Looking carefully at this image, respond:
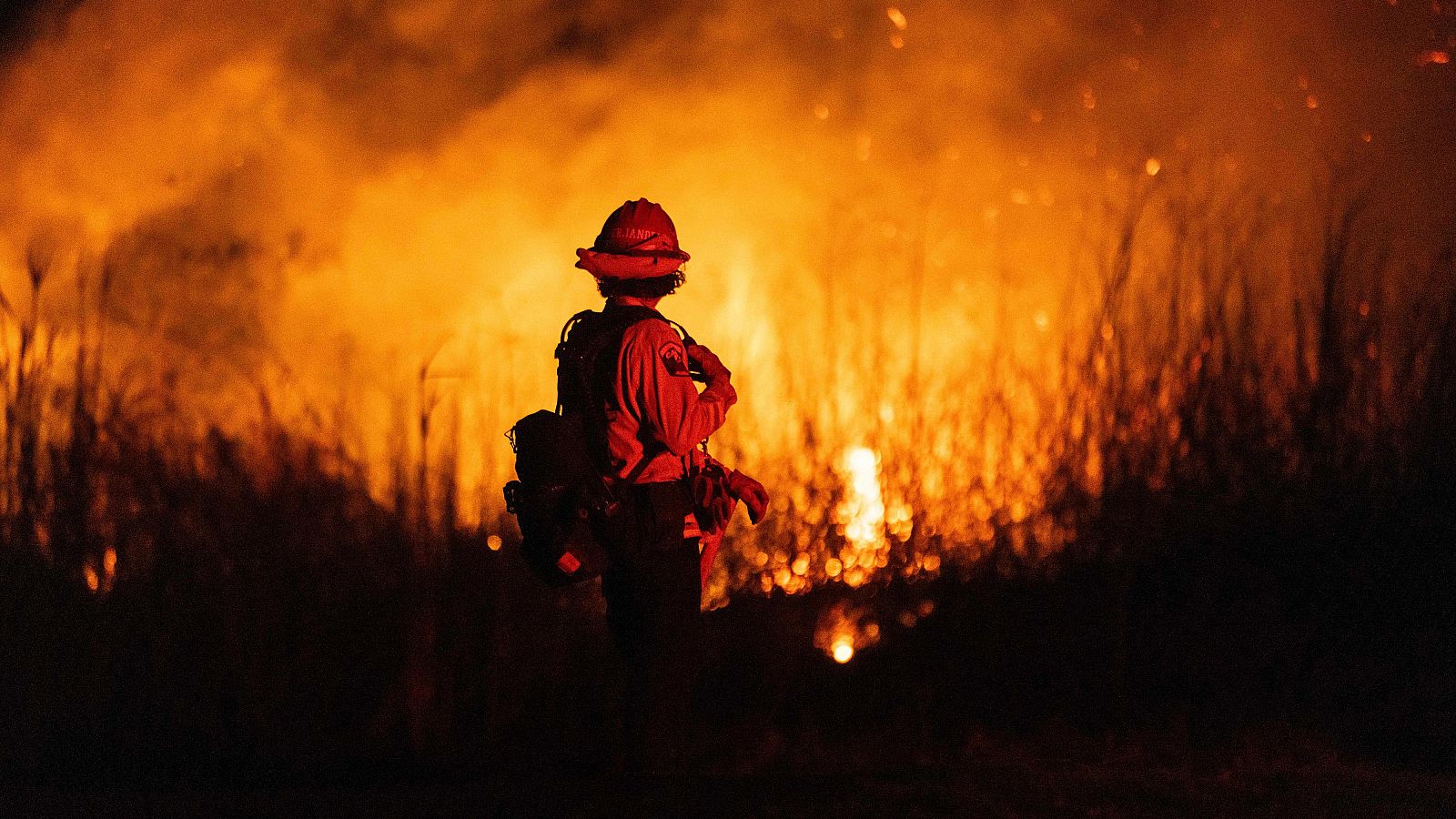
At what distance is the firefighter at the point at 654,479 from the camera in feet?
13.8

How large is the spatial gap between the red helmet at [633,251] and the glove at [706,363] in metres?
0.26

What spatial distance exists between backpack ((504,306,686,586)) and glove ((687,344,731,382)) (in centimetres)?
14

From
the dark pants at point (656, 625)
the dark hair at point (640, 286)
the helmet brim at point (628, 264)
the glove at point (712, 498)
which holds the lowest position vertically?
the dark pants at point (656, 625)

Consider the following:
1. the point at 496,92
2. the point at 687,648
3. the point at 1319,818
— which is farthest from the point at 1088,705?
the point at 496,92

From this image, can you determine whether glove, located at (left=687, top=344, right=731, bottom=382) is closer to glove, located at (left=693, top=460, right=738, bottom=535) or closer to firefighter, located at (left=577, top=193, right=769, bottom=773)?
firefighter, located at (left=577, top=193, right=769, bottom=773)

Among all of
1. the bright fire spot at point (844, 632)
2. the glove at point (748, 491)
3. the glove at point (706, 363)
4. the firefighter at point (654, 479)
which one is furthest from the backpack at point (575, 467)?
the bright fire spot at point (844, 632)

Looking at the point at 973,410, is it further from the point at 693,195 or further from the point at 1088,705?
the point at 693,195

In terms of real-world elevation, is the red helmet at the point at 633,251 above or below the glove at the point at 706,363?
above

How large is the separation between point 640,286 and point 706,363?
0.31 meters

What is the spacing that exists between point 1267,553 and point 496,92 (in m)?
4.51

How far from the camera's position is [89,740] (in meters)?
5.76

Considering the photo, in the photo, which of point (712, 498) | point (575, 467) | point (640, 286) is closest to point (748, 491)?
point (712, 498)

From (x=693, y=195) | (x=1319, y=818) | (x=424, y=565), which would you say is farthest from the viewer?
(x=693, y=195)

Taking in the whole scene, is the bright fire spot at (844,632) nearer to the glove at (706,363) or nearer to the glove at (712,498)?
the glove at (712,498)
